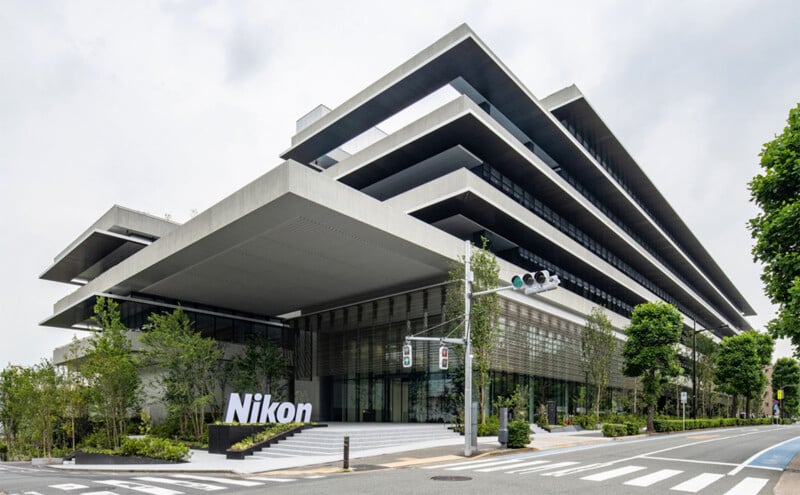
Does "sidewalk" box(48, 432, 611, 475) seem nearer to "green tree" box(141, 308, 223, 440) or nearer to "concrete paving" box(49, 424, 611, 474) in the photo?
"concrete paving" box(49, 424, 611, 474)

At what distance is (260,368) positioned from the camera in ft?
148

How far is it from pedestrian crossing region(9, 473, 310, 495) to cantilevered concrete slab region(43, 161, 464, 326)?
11.4 meters

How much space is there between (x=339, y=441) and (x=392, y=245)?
10.4m

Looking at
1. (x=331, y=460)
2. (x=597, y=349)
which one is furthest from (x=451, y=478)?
(x=597, y=349)

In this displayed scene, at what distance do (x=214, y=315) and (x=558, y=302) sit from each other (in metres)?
27.7

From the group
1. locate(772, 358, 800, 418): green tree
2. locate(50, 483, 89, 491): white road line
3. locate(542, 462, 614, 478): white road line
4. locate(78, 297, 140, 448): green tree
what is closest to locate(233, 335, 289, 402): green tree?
locate(78, 297, 140, 448): green tree

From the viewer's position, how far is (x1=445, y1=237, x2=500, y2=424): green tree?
3197 cm

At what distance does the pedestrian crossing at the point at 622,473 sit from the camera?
15.9 metres

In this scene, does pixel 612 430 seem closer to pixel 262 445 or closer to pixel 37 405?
pixel 262 445

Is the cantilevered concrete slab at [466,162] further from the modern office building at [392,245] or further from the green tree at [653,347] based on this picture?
the green tree at [653,347]

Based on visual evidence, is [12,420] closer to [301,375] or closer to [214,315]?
[214,315]

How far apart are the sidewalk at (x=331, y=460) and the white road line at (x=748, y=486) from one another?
10.1 meters

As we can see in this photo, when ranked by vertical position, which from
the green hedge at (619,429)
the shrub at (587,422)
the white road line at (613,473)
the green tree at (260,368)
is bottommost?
the shrub at (587,422)

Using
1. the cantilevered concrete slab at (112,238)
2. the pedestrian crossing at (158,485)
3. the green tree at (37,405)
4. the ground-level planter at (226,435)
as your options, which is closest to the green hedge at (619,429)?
the ground-level planter at (226,435)
